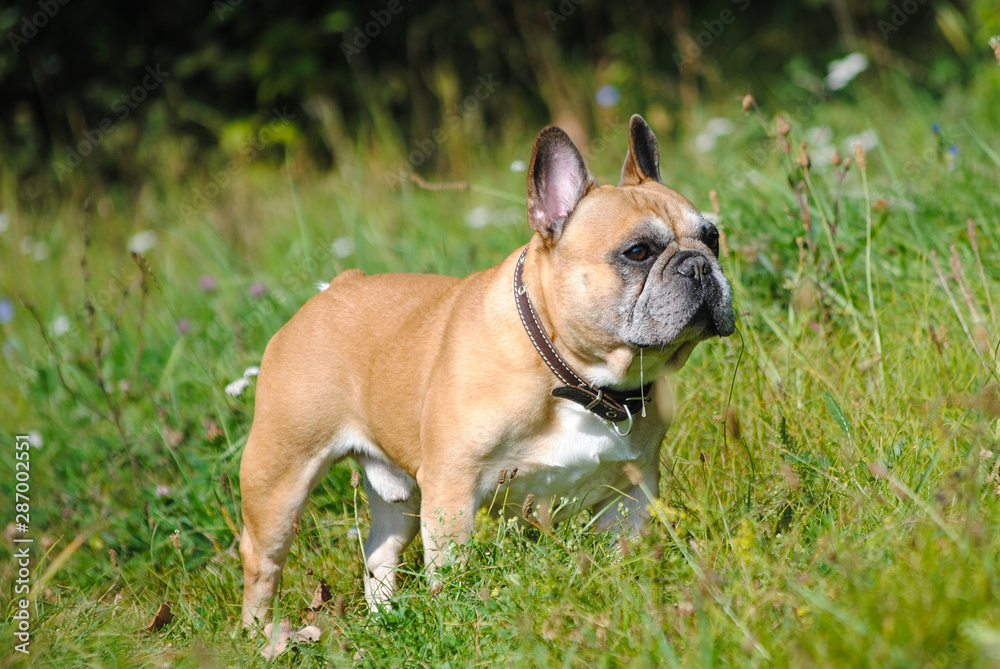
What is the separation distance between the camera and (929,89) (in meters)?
7.45

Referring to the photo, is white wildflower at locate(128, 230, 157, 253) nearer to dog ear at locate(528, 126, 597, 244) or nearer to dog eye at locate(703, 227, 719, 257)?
dog ear at locate(528, 126, 597, 244)

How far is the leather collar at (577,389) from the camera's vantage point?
292 centimetres

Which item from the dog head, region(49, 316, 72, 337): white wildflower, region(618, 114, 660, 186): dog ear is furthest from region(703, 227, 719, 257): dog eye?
region(49, 316, 72, 337): white wildflower

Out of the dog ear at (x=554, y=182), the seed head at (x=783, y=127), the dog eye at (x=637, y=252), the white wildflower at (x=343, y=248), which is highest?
the dog ear at (x=554, y=182)

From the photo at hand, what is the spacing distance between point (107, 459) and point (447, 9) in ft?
22.3

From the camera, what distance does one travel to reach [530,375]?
2947 millimetres

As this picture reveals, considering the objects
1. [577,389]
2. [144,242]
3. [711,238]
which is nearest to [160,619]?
[577,389]

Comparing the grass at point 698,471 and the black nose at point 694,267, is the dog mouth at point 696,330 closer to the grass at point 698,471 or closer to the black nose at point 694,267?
the black nose at point 694,267

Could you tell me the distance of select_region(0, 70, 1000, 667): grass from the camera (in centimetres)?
220

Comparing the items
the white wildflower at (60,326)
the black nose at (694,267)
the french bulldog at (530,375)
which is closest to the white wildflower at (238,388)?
the french bulldog at (530,375)

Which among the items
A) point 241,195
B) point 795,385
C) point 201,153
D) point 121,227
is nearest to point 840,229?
point 795,385

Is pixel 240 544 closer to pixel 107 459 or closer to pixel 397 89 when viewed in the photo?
pixel 107 459

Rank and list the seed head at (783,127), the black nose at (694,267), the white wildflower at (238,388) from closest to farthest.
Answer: the black nose at (694,267) → the seed head at (783,127) → the white wildflower at (238,388)

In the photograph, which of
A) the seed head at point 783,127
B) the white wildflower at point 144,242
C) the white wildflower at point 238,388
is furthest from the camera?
the white wildflower at point 144,242
